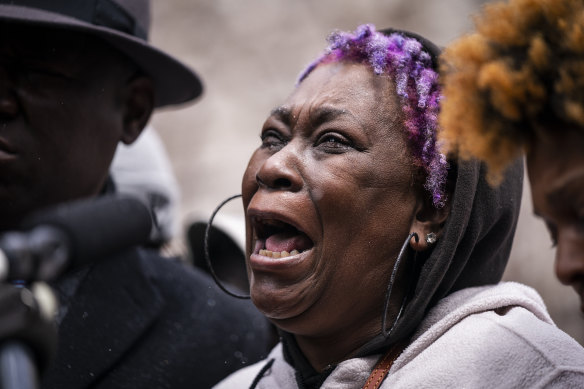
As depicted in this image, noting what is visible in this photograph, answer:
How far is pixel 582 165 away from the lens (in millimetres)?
1529

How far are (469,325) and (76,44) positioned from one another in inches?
69.9

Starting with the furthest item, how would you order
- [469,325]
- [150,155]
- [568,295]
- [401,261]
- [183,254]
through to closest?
[568,295]
[183,254]
[150,155]
[401,261]
[469,325]

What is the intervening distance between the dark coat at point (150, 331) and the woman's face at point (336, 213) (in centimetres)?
88

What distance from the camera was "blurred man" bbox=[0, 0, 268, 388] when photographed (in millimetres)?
2650

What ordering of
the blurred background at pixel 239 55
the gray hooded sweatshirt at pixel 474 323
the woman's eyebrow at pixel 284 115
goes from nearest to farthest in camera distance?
the gray hooded sweatshirt at pixel 474 323, the woman's eyebrow at pixel 284 115, the blurred background at pixel 239 55

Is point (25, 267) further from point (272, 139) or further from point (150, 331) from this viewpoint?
point (150, 331)

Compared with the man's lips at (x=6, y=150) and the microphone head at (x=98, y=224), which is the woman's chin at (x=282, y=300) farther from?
the man's lips at (x=6, y=150)

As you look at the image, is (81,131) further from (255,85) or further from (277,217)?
(255,85)

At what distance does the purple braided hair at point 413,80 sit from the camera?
7.20ft

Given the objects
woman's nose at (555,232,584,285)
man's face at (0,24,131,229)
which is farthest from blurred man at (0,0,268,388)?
woman's nose at (555,232,584,285)

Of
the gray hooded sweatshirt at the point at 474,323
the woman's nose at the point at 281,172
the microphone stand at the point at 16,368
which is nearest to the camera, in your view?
the microphone stand at the point at 16,368

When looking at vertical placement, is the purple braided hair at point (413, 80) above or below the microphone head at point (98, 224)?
above

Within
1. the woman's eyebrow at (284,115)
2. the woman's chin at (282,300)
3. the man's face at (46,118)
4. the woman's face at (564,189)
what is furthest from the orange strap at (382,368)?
the man's face at (46,118)

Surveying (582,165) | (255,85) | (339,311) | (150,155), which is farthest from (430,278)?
(255,85)
